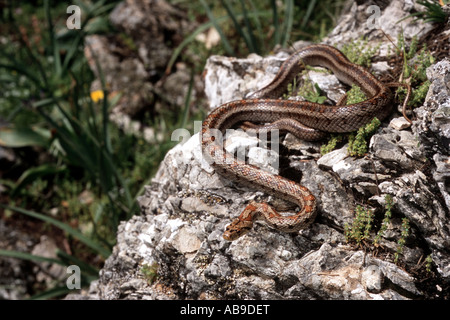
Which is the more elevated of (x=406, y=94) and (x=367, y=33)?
(x=367, y=33)

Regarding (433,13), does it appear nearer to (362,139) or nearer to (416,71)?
(416,71)

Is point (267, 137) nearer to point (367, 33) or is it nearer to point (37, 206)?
point (367, 33)

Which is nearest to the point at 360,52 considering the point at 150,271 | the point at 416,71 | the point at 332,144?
the point at 416,71

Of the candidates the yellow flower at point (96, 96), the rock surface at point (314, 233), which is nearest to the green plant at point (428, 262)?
the rock surface at point (314, 233)

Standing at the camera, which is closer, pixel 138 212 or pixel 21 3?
pixel 138 212

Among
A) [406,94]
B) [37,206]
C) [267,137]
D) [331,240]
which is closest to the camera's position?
[331,240]

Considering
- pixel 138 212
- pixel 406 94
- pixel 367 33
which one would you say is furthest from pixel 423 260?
pixel 138 212

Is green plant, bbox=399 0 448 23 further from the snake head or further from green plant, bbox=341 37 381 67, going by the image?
the snake head
